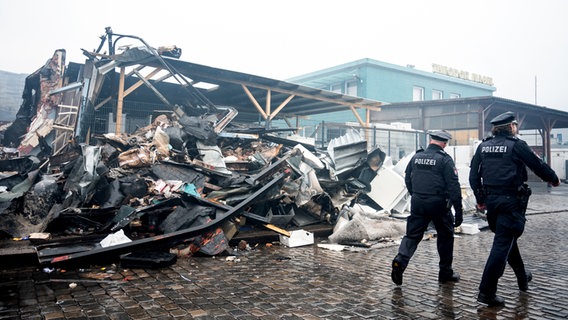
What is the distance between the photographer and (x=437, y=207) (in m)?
4.00

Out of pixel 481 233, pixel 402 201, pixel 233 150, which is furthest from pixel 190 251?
pixel 481 233

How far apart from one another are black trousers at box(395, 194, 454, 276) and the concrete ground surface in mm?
346

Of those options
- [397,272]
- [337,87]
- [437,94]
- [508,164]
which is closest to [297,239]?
[397,272]

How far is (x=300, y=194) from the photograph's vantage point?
Result: 7078 millimetres

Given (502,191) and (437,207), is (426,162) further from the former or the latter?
(502,191)

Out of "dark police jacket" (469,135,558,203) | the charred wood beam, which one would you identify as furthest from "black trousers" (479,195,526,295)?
the charred wood beam

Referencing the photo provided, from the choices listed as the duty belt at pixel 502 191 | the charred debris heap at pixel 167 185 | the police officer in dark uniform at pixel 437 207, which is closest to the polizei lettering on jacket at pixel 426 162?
the police officer in dark uniform at pixel 437 207

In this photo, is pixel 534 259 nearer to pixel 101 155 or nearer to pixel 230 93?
pixel 101 155

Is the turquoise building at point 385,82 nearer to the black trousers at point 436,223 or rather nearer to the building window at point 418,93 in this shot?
the building window at point 418,93

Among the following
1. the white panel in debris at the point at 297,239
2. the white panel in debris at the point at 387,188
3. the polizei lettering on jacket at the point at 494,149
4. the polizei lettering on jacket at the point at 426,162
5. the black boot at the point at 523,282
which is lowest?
the white panel in debris at the point at 297,239

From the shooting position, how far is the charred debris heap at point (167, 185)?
17.2 feet

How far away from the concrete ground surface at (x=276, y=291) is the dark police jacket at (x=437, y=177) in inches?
41.0

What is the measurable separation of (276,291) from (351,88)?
25.5m

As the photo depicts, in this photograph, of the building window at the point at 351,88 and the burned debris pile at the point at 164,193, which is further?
the building window at the point at 351,88
